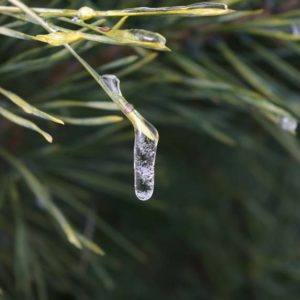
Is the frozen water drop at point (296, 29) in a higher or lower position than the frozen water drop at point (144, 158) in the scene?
higher

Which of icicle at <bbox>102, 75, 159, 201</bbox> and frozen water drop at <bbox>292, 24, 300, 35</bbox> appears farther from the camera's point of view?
frozen water drop at <bbox>292, 24, 300, 35</bbox>

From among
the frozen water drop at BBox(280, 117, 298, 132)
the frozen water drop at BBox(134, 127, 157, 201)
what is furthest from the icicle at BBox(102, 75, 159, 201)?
the frozen water drop at BBox(280, 117, 298, 132)

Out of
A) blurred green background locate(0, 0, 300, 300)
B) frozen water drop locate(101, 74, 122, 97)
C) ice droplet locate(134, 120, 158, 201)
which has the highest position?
frozen water drop locate(101, 74, 122, 97)

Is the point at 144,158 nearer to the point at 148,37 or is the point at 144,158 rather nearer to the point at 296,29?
the point at 148,37

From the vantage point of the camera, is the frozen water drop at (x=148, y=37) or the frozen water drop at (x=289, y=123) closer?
the frozen water drop at (x=148, y=37)

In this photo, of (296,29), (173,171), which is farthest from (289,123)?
(173,171)

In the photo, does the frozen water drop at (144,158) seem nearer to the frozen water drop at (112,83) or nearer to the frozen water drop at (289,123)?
the frozen water drop at (112,83)

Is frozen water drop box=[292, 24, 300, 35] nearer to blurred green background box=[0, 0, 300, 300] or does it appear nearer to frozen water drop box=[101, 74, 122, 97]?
blurred green background box=[0, 0, 300, 300]

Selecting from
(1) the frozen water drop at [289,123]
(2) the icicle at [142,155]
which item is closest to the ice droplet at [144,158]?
(2) the icicle at [142,155]

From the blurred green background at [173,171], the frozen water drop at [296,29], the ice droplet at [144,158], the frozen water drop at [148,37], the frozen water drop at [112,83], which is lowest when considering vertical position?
the blurred green background at [173,171]
